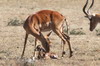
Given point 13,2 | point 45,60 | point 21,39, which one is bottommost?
point 13,2

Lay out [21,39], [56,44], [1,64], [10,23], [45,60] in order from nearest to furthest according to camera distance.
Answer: [1,64]
[45,60]
[56,44]
[21,39]
[10,23]

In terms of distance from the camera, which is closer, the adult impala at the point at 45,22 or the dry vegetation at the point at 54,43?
the dry vegetation at the point at 54,43

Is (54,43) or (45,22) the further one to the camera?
(54,43)

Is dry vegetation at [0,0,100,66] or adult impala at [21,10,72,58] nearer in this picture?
dry vegetation at [0,0,100,66]

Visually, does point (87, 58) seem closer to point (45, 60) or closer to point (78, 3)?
point (45, 60)

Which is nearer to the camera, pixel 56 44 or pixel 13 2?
pixel 56 44

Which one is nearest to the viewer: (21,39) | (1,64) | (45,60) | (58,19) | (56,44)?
(1,64)

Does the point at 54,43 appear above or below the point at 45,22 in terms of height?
below

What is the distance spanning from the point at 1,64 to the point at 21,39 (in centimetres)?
585

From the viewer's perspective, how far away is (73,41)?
52.5ft

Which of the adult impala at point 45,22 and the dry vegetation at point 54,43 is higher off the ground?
the adult impala at point 45,22

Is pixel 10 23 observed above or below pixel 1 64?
below

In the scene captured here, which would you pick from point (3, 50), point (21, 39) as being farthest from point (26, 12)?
point (3, 50)

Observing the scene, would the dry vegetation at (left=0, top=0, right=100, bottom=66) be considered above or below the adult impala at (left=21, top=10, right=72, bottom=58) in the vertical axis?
below
